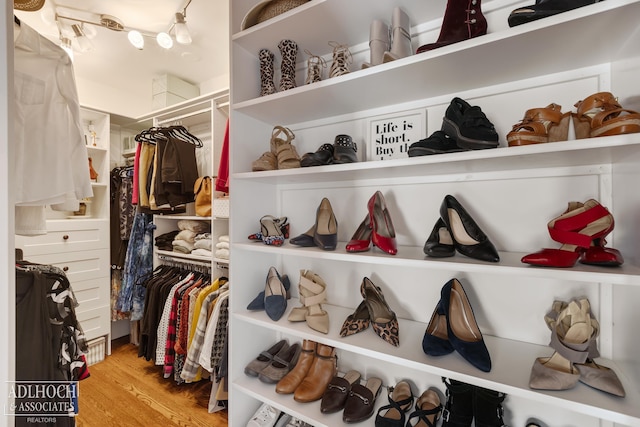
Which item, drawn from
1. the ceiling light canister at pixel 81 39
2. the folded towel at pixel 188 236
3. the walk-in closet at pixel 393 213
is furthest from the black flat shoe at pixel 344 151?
the ceiling light canister at pixel 81 39

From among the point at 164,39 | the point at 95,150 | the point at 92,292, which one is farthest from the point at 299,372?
the point at 95,150

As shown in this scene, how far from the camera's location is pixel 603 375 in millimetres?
649

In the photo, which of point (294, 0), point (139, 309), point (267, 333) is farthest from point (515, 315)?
point (139, 309)

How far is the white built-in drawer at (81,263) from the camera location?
81.4 inches

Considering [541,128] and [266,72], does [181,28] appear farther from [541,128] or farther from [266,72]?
[541,128]

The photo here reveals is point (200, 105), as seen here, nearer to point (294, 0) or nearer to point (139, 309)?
point (294, 0)

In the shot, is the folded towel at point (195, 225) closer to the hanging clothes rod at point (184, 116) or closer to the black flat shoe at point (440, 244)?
the hanging clothes rod at point (184, 116)

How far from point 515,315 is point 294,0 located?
132 centimetres

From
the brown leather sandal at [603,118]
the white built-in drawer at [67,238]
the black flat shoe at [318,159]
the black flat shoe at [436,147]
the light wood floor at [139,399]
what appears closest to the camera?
the brown leather sandal at [603,118]

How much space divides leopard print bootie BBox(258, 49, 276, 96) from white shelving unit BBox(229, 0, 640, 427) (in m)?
0.05

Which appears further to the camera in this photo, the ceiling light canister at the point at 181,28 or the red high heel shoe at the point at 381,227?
the ceiling light canister at the point at 181,28

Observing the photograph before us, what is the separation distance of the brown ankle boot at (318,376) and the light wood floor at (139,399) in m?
0.95

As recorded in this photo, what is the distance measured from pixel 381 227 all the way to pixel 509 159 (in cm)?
40

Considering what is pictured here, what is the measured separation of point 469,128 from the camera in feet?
2.51
